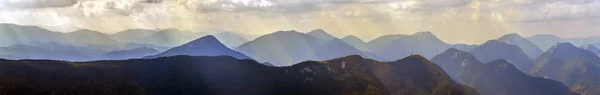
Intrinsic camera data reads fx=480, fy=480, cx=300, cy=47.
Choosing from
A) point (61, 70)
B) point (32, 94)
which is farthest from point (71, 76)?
point (32, 94)

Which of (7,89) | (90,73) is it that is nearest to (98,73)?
(90,73)

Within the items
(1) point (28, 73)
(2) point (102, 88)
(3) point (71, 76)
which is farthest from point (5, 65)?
(2) point (102, 88)

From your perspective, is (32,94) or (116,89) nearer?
(32,94)

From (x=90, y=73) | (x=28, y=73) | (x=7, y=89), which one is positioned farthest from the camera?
(x=90, y=73)

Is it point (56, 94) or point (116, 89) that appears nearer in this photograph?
point (56, 94)

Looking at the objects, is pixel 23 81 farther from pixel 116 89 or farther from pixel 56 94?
pixel 116 89

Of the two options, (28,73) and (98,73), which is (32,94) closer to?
(28,73)

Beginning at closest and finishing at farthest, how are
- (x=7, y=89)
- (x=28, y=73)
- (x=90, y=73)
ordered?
(x=7, y=89), (x=28, y=73), (x=90, y=73)
